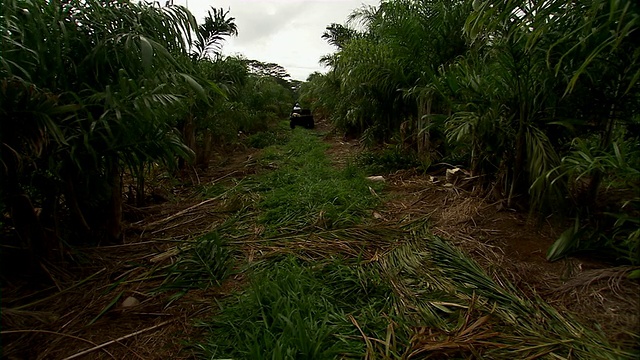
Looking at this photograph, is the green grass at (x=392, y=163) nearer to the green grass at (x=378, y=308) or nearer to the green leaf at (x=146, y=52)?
the green grass at (x=378, y=308)

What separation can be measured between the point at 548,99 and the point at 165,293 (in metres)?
2.36

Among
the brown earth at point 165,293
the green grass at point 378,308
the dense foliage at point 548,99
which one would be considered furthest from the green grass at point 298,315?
the dense foliage at point 548,99

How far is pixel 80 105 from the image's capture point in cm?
119

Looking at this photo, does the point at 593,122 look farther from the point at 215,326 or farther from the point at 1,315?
the point at 1,315

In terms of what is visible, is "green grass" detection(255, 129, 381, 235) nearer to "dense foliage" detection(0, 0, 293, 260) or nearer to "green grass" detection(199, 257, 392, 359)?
"green grass" detection(199, 257, 392, 359)

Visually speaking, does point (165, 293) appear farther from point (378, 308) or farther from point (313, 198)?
point (313, 198)

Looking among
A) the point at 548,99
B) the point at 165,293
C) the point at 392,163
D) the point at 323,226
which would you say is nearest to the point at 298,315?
the point at 165,293

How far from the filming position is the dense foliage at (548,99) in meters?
1.23

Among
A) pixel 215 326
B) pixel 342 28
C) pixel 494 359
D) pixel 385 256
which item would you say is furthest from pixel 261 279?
pixel 342 28

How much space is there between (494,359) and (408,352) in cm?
27

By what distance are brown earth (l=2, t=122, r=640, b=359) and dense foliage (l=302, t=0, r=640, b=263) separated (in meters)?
0.15

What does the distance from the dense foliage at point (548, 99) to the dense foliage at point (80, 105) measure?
164 cm

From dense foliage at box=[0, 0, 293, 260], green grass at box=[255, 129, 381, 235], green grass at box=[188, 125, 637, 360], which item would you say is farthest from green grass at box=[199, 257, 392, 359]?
dense foliage at box=[0, 0, 293, 260]

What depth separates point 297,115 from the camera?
1072 cm
